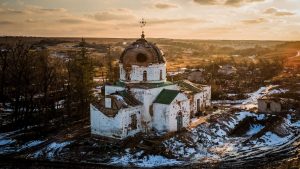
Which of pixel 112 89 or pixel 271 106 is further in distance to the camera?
pixel 271 106

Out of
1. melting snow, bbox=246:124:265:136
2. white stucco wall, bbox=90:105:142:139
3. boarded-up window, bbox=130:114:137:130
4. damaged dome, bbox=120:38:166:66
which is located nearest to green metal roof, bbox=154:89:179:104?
white stucco wall, bbox=90:105:142:139

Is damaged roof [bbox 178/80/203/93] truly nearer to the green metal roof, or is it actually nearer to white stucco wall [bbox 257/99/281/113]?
white stucco wall [bbox 257/99/281/113]

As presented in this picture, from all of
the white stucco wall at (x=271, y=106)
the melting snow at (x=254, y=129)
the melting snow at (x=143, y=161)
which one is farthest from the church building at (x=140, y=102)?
the white stucco wall at (x=271, y=106)

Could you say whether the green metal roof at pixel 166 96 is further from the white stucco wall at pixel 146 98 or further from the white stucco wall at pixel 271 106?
the white stucco wall at pixel 271 106

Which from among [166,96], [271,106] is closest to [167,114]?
[166,96]

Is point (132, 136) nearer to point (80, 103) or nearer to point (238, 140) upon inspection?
point (238, 140)

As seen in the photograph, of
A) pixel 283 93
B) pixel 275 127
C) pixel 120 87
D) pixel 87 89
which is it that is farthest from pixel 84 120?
pixel 283 93

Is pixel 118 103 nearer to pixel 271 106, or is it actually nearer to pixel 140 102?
pixel 140 102
